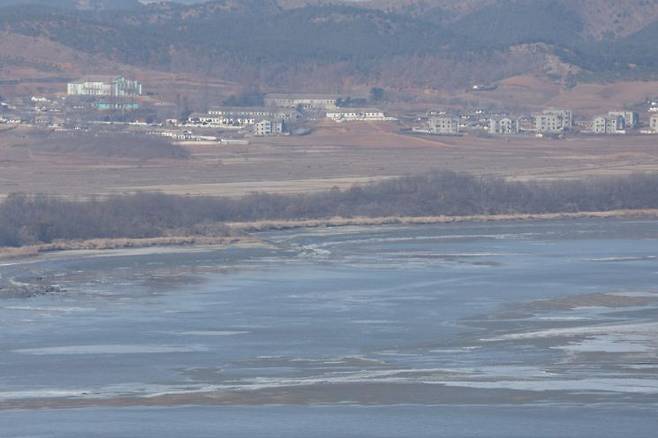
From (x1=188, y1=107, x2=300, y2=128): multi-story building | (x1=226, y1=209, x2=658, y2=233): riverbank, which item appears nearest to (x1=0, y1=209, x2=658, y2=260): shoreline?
(x1=226, y1=209, x2=658, y2=233): riverbank

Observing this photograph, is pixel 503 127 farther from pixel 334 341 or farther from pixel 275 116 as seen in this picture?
pixel 334 341

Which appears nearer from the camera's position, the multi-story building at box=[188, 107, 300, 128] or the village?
the village

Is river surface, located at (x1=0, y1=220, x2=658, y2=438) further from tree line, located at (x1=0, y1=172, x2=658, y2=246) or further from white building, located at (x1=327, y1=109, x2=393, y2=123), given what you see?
white building, located at (x1=327, y1=109, x2=393, y2=123)

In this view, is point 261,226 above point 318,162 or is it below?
below

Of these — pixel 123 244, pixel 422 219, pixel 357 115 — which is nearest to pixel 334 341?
pixel 123 244

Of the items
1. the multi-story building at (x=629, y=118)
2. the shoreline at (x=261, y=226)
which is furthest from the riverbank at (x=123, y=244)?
the multi-story building at (x=629, y=118)

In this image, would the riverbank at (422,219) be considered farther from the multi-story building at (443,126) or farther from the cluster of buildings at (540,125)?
the multi-story building at (443,126)
